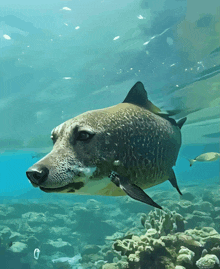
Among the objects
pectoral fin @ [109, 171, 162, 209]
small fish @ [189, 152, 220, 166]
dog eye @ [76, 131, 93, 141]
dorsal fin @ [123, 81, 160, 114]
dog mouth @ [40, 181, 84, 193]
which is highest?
dorsal fin @ [123, 81, 160, 114]

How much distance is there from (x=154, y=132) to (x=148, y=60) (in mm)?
12928

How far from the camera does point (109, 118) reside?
4.63 ft

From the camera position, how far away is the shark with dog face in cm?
111

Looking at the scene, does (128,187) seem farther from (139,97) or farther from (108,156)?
(139,97)

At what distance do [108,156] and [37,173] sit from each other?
38 centimetres

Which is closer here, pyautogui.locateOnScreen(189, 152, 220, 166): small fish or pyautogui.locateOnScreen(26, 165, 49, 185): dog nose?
pyautogui.locateOnScreen(26, 165, 49, 185): dog nose

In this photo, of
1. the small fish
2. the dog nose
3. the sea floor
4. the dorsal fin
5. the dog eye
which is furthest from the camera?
Answer: the small fish

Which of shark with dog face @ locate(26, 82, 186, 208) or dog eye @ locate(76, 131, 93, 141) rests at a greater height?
dog eye @ locate(76, 131, 93, 141)

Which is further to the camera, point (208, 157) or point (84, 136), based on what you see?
point (208, 157)

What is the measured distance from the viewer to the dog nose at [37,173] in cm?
105

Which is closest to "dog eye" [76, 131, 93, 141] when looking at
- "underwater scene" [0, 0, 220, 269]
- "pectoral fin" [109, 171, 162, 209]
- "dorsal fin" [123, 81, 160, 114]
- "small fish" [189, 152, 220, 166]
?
"underwater scene" [0, 0, 220, 269]

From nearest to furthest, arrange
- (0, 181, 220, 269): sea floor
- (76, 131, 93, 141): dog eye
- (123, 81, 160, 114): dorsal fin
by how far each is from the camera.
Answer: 1. (76, 131, 93, 141): dog eye
2. (123, 81, 160, 114): dorsal fin
3. (0, 181, 220, 269): sea floor

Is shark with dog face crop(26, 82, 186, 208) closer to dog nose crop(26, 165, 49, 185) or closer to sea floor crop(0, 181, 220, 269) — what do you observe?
dog nose crop(26, 165, 49, 185)

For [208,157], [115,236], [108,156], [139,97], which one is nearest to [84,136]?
[108,156]
